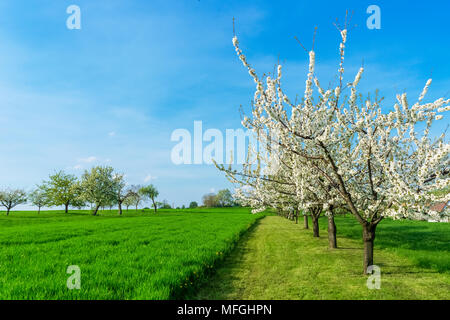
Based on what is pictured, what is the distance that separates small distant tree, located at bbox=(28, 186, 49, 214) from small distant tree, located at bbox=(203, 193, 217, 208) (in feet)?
322

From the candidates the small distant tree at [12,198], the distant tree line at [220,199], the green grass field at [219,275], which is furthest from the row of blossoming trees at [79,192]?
the distant tree line at [220,199]

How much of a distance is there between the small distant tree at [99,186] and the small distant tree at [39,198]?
1258 centimetres

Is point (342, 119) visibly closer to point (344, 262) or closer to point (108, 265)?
point (344, 262)

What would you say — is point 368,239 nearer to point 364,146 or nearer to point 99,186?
point 364,146

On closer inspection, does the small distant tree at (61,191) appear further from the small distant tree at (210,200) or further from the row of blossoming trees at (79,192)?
the small distant tree at (210,200)

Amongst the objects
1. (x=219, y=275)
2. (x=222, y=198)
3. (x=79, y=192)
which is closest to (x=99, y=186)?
(x=79, y=192)

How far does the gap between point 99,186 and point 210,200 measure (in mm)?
101064

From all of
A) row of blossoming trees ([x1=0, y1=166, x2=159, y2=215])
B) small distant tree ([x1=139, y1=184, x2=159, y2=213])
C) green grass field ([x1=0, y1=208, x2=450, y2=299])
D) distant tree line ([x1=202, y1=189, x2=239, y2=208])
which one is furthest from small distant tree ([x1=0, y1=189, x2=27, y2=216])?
distant tree line ([x1=202, y1=189, x2=239, y2=208])

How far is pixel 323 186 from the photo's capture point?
11023 millimetres

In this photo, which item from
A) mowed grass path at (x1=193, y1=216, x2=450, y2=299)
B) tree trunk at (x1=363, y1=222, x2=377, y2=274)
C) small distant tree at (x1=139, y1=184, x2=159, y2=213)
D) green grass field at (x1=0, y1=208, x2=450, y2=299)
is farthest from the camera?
small distant tree at (x1=139, y1=184, x2=159, y2=213)

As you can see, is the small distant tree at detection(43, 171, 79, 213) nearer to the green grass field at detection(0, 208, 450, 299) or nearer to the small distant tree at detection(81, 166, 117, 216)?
the small distant tree at detection(81, 166, 117, 216)

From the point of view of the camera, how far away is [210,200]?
162 metres

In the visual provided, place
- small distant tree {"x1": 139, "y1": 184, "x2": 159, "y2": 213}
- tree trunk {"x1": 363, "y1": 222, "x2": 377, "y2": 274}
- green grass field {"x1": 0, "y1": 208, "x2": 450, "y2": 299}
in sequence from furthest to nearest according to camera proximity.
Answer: small distant tree {"x1": 139, "y1": 184, "x2": 159, "y2": 213}
tree trunk {"x1": 363, "y1": 222, "x2": 377, "y2": 274}
green grass field {"x1": 0, "y1": 208, "x2": 450, "y2": 299}

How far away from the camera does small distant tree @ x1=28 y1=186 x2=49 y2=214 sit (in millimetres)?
68975
